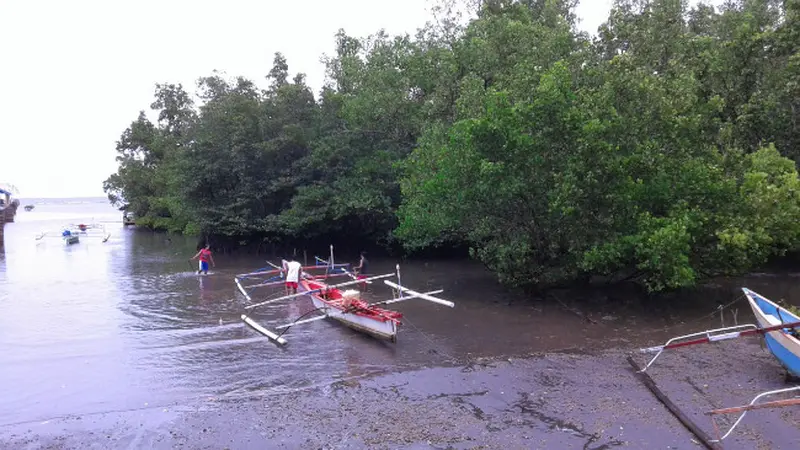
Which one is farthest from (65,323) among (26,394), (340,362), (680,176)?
(680,176)

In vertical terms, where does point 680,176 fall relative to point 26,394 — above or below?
above

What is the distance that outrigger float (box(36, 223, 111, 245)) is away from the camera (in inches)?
1762

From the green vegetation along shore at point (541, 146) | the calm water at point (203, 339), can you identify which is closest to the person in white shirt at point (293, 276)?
the calm water at point (203, 339)

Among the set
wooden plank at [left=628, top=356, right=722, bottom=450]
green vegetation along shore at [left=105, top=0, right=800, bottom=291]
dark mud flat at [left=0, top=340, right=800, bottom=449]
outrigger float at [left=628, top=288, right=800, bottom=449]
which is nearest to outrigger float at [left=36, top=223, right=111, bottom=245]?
green vegetation along shore at [left=105, top=0, right=800, bottom=291]

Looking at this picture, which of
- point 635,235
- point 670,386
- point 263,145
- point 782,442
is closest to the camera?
point 782,442

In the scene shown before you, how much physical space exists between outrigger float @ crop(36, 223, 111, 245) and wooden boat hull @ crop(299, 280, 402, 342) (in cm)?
3625

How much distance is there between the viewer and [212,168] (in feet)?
102

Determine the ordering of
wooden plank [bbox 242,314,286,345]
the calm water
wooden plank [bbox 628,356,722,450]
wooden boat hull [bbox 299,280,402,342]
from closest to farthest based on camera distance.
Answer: wooden plank [bbox 628,356,722,450] → the calm water → wooden boat hull [bbox 299,280,402,342] → wooden plank [bbox 242,314,286,345]

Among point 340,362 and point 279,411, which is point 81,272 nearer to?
point 340,362

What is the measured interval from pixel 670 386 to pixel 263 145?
24187 mm

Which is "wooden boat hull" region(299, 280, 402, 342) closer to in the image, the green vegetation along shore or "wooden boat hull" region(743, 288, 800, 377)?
the green vegetation along shore

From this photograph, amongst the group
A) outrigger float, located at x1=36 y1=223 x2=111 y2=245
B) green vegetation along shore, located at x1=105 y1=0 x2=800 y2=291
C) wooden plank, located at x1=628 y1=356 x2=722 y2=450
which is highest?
green vegetation along shore, located at x1=105 y1=0 x2=800 y2=291

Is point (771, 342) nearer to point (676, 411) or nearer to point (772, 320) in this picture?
point (772, 320)

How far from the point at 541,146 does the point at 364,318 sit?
744 centimetres
